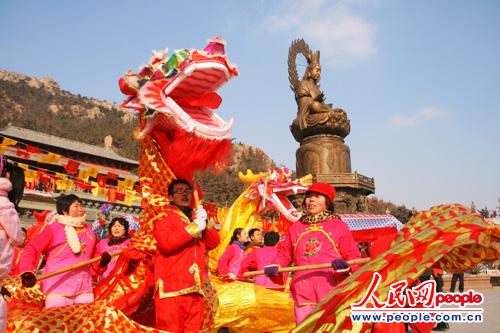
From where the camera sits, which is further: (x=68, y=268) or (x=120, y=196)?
(x=120, y=196)

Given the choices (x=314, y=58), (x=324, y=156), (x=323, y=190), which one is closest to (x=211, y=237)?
(x=323, y=190)

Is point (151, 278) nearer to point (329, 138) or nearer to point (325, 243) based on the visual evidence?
point (325, 243)

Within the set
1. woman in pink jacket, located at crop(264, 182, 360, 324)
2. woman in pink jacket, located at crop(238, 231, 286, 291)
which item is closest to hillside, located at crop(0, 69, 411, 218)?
woman in pink jacket, located at crop(238, 231, 286, 291)

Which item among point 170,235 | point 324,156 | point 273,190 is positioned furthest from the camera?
point 324,156

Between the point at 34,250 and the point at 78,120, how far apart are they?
75.5m

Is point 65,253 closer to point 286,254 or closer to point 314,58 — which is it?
point 286,254

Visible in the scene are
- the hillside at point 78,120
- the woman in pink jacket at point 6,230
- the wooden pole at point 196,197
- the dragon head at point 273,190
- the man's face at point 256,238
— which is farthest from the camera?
the hillside at point 78,120

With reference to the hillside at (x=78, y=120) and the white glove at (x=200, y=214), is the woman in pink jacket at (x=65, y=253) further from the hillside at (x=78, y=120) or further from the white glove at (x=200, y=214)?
the hillside at (x=78, y=120)

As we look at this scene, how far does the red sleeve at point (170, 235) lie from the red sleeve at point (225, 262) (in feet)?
9.45

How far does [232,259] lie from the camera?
6641 mm

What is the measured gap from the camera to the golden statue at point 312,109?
61.9 feet

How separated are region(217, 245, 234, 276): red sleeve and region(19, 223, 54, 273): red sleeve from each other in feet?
8.60

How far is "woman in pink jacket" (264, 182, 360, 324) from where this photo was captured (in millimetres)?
3762

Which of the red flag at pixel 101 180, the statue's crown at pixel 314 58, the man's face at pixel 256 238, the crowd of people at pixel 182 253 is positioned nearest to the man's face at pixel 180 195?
the crowd of people at pixel 182 253
